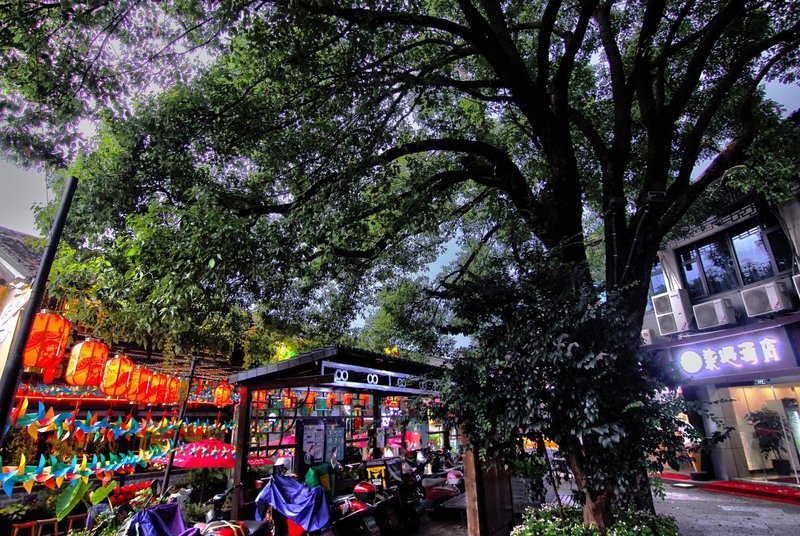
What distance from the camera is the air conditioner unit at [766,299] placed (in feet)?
37.9

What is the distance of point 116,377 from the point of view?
330 inches

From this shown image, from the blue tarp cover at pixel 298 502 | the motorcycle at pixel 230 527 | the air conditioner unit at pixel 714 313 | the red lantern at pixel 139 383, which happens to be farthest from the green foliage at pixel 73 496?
the air conditioner unit at pixel 714 313

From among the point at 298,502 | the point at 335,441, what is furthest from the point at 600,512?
the point at 335,441

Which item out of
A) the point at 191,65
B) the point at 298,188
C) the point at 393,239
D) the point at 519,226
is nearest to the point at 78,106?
the point at 191,65

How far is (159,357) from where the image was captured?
42.0 feet

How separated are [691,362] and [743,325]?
1856 millimetres

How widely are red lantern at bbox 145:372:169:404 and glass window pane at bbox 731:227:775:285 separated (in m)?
16.9

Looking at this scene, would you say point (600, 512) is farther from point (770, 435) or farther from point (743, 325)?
point (770, 435)

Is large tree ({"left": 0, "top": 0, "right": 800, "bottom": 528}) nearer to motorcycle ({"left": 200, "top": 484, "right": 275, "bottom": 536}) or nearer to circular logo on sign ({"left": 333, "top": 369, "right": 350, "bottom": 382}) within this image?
circular logo on sign ({"left": 333, "top": 369, "right": 350, "bottom": 382})

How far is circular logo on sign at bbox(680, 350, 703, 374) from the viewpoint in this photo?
42.5 ft

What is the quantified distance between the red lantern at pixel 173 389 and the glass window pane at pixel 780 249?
16934mm

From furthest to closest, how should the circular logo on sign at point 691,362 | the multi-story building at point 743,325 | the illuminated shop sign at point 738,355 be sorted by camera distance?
the circular logo on sign at point 691,362
the multi-story building at point 743,325
the illuminated shop sign at point 738,355

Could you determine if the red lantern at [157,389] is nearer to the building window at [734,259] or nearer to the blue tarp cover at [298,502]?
the blue tarp cover at [298,502]

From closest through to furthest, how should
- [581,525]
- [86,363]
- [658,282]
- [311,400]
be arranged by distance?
[581,525]
[86,363]
[311,400]
[658,282]
